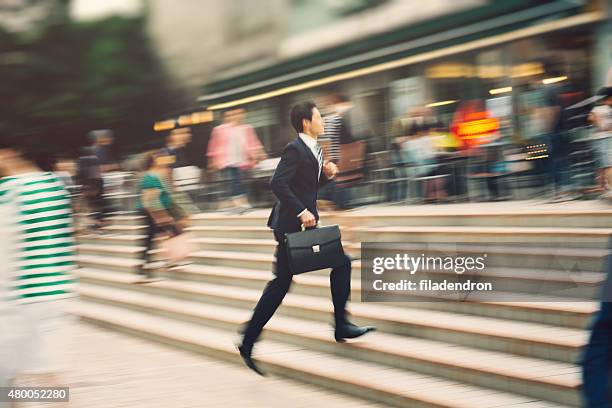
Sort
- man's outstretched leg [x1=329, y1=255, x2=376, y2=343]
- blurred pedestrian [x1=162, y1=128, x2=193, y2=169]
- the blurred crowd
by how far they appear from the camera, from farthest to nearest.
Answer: blurred pedestrian [x1=162, y1=128, x2=193, y2=169] → the blurred crowd → man's outstretched leg [x1=329, y1=255, x2=376, y2=343]

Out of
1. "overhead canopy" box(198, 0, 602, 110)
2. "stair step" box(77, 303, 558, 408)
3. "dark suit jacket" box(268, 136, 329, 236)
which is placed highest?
"overhead canopy" box(198, 0, 602, 110)

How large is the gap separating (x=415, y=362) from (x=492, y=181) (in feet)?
16.4

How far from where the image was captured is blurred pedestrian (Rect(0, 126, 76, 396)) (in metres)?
3.93

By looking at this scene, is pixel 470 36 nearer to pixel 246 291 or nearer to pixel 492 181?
pixel 492 181

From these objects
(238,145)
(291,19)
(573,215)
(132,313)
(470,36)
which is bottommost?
(132,313)

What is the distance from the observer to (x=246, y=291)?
848 cm

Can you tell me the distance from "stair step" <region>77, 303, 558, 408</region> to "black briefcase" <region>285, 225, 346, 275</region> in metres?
0.81

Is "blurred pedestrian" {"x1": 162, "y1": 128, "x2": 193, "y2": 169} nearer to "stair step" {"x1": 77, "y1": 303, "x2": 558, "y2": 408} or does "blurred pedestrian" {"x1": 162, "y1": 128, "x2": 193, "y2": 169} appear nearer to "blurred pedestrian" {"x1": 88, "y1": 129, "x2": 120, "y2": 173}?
"blurred pedestrian" {"x1": 88, "y1": 129, "x2": 120, "y2": 173}

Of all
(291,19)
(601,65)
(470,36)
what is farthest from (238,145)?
(291,19)

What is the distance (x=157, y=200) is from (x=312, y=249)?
4668 millimetres

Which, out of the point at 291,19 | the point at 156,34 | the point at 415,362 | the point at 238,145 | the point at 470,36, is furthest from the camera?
the point at 156,34

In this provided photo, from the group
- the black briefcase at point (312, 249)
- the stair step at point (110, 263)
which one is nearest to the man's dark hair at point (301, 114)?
the black briefcase at point (312, 249)

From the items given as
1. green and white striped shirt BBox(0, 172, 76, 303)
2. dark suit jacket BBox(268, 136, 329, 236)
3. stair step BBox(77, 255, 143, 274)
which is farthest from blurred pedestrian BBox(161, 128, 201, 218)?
green and white striped shirt BBox(0, 172, 76, 303)

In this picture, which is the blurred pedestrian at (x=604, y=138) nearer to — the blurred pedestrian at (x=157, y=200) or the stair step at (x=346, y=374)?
the stair step at (x=346, y=374)
